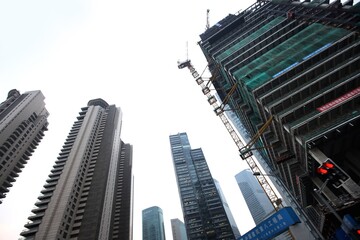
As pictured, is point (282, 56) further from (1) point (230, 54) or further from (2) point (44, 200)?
(2) point (44, 200)

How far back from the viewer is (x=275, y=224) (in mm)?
19750

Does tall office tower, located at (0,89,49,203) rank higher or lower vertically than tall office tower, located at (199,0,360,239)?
higher

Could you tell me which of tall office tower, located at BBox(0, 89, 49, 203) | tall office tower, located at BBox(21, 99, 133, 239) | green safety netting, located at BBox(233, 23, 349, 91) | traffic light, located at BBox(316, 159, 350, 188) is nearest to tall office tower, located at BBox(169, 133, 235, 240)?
tall office tower, located at BBox(21, 99, 133, 239)

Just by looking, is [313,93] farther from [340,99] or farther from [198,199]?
[198,199]

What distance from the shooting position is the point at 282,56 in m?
48.6

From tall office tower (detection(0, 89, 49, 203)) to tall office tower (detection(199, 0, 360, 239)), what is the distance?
83.2 meters

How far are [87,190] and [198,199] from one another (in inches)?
3026

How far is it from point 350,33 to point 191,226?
112921mm

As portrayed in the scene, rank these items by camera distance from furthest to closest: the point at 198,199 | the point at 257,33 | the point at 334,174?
the point at 198,199
the point at 257,33
the point at 334,174

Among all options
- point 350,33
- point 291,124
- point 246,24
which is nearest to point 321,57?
point 350,33

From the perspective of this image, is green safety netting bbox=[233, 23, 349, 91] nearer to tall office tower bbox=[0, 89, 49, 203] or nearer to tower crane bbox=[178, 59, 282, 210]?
tower crane bbox=[178, 59, 282, 210]

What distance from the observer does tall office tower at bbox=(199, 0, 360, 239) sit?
33.6 meters

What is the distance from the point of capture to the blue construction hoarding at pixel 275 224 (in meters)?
18.2

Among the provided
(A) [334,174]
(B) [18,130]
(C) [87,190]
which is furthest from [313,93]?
(B) [18,130]
